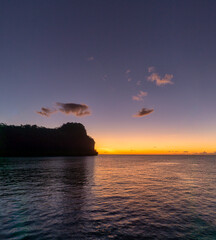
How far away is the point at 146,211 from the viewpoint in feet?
48.0

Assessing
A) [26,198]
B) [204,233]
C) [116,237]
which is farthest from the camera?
[26,198]

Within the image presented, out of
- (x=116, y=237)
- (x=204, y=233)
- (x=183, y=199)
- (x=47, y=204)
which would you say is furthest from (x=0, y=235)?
(x=183, y=199)

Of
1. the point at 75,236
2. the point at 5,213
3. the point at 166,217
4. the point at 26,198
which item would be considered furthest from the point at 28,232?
the point at 166,217

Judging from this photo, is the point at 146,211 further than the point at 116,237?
Yes

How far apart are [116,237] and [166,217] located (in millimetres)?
6078

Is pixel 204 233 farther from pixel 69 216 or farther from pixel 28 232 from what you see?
pixel 28 232

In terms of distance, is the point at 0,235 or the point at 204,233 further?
the point at 204,233

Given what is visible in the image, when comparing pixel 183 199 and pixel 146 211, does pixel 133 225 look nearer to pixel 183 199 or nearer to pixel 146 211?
pixel 146 211

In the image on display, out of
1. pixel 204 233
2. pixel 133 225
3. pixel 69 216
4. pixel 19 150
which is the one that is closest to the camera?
pixel 204 233

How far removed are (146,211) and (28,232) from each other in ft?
35.0

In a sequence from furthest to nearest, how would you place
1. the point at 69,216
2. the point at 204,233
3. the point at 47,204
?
the point at 47,204, the point at 69,216, the point at 204,233

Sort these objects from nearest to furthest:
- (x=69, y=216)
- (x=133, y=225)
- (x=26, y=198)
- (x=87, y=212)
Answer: (x=133, y=225), (x=69, y=216), (x=87, y=212), (x=26, y=198)

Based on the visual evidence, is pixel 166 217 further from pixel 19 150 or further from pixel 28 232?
pixel 19 150

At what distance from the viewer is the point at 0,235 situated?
976 centimetres
